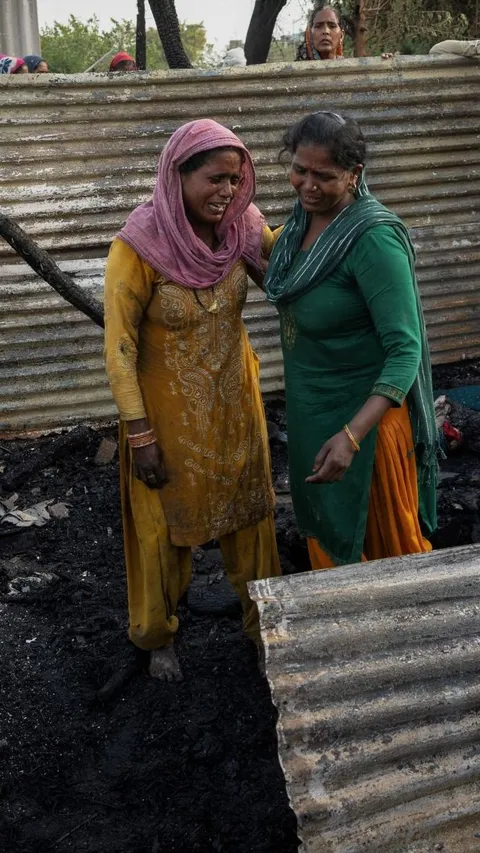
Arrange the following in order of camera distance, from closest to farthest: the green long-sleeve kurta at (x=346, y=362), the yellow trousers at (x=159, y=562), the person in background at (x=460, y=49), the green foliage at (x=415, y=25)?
the green long-sleeve kurta at (x=346, y=362)
the yellow trousers at (x=159, y=562)
the person in background at (x=460, y=49)
the green foliage at (x=415, y=25)

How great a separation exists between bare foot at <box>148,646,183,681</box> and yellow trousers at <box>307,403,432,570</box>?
0.91 meters

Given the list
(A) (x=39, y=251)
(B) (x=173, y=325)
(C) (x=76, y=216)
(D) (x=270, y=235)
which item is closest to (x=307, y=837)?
(B) (x=173, y=325)

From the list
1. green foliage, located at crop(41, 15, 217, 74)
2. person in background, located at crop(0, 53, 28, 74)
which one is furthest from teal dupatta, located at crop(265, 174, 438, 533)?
green foliage, located at crop(41, 15, 217, 74)

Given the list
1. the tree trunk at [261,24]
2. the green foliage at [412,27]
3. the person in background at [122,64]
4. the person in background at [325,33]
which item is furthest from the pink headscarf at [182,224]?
the green foliage at [412,27]

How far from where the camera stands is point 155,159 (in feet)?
19.1

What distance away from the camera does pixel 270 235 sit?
10.6 ft

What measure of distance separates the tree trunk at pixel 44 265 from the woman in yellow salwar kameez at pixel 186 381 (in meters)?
1.42

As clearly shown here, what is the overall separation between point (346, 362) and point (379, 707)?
1.35 meters

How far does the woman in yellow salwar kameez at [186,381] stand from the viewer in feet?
9.26

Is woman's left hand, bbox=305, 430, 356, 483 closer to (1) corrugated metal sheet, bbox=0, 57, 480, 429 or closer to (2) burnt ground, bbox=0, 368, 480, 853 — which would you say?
(2) burnt ground, bbox=0, 368, 480, 853

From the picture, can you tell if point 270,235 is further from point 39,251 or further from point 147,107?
point 147,107

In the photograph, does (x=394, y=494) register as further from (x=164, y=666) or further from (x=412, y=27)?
(x=412, y=27)

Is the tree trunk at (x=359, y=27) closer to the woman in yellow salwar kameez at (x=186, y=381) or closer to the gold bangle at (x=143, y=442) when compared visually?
the woman in yellow salwar kameez at (x=186, y=381)

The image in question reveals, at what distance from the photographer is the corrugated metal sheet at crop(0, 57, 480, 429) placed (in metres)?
5.60
